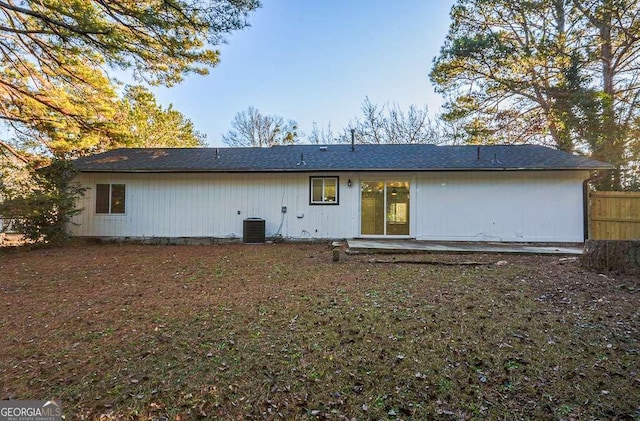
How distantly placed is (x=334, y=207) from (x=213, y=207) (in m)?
4.09

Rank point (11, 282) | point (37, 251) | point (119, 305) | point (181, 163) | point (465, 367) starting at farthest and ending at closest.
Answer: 1. point (181, 163)
2. point (37, 251)
3. point (11, 282)
4. point (119, 305)
5. point (465, 367)

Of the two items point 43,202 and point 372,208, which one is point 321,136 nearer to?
point 372,208

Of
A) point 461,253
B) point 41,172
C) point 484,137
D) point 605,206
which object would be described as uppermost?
point 484,137

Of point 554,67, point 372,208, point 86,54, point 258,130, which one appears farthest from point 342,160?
point 258,130

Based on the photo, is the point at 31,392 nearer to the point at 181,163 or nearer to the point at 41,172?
the point at 181,163

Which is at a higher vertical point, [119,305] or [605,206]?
[605,206]

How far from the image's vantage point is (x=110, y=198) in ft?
34.7

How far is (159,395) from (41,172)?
10.7m

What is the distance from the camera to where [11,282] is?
5.43m

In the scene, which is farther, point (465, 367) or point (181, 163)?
point (181, 163)

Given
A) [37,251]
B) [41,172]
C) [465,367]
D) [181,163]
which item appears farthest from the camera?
[181,163]

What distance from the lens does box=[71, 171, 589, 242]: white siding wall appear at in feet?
31.3

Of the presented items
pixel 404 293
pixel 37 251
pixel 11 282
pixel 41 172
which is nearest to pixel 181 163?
pixel 41 172

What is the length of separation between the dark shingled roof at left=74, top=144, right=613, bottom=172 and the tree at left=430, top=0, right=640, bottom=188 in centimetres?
299
